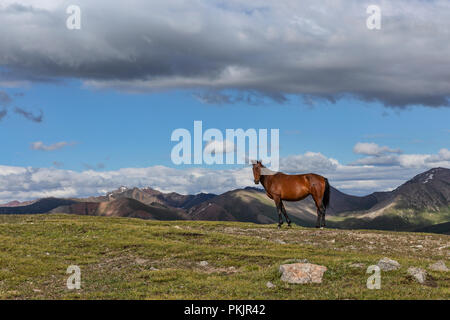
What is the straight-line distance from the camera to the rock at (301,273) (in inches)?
768

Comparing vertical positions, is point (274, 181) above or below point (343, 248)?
above

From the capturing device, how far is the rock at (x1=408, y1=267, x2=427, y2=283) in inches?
766

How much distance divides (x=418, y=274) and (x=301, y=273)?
16.6ft

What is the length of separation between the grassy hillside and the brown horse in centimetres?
453

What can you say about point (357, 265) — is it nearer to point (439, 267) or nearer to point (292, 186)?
point (439, 267)

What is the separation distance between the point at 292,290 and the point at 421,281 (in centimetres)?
567

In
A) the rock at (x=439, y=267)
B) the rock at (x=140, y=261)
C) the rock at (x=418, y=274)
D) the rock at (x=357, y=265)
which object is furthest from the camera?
the rock at (x=140, y=261)

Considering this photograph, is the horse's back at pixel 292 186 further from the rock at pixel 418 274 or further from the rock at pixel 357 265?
the rock at pixel 418 274

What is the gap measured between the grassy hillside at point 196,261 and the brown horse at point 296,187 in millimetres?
4527

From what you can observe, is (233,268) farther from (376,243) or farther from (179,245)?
(376,243)

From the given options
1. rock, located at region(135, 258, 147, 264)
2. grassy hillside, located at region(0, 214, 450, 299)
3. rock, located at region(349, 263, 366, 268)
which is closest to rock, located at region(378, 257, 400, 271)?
grassy hillside, located at region(0, 214, 450, 299)

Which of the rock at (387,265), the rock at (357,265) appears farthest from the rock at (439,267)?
the rock at (357,265)

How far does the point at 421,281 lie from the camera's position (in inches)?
763
